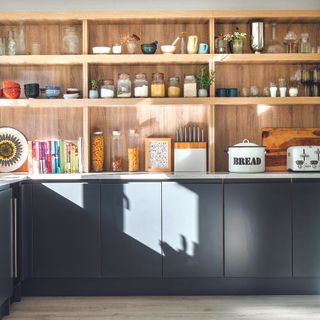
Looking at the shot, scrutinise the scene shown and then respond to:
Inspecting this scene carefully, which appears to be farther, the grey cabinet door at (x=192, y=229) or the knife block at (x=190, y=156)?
the knife block at (x=190, y=156)

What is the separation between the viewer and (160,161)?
4316mm

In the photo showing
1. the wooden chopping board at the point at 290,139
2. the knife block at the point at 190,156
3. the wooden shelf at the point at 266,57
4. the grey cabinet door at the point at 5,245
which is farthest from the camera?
the wooden chopping board at the point at 290,139

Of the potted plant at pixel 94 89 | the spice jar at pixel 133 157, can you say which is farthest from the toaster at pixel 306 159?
the potted plant at pixel 94 89

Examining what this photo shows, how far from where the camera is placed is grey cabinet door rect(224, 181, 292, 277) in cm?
375

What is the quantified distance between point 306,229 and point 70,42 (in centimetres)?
230

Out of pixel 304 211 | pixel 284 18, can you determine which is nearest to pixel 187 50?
pixel 284 18

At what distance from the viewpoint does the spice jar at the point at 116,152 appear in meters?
4.32

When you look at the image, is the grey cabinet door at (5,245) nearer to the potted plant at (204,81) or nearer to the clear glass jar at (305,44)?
the potted plant at (204,81)

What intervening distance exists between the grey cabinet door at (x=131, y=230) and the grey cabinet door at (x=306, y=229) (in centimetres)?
96

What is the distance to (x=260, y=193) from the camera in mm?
3754

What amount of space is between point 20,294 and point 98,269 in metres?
0.56

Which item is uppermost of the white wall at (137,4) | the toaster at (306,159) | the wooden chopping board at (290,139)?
the white wall at (137,4)

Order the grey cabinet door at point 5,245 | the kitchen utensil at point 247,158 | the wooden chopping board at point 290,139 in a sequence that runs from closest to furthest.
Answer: the grey cabinet door at point 5,245 < the kitchen utensil at point 247,158 < the wooden chopping board at point 290,139

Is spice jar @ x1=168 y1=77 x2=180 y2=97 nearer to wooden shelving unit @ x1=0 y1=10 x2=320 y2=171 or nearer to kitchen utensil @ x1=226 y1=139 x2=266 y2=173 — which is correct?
wooden shelving unit @ x1=0 y1=10 x2=320 y2=171
